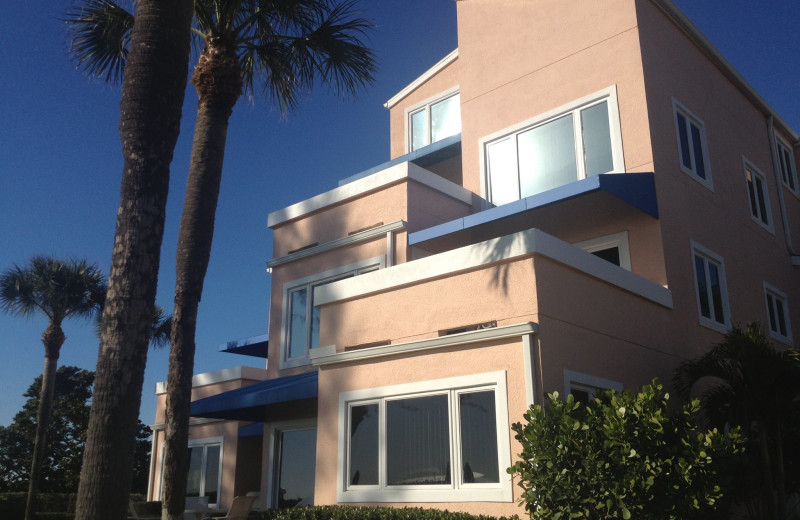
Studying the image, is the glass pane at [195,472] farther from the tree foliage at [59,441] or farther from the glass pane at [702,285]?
the tree foliage at [59,441]

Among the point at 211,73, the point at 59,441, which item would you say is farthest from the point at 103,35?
the point at 59,441

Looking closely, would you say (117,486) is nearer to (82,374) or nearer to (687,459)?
(687,459)

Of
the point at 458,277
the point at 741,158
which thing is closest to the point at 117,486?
the point at 458,277

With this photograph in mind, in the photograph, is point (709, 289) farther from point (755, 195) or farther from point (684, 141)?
point (755, 195)

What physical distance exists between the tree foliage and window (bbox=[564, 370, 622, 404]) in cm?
3417

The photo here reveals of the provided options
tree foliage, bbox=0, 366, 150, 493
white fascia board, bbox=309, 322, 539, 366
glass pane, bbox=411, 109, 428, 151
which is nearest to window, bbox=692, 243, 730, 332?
white fascia board, bbox=309, 322, 539, 366

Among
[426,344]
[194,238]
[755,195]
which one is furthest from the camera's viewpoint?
[755,195]

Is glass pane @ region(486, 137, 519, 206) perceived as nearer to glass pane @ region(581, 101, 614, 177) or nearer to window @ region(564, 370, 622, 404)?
glass pane @ region(581, 101, 614, 177)

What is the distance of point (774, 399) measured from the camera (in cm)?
1202

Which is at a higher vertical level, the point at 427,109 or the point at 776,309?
the point at 427,109

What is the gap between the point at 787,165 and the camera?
2147cm

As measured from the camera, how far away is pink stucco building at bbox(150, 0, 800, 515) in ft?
35.7

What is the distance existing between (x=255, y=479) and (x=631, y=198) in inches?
468

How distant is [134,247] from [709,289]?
12.1m
